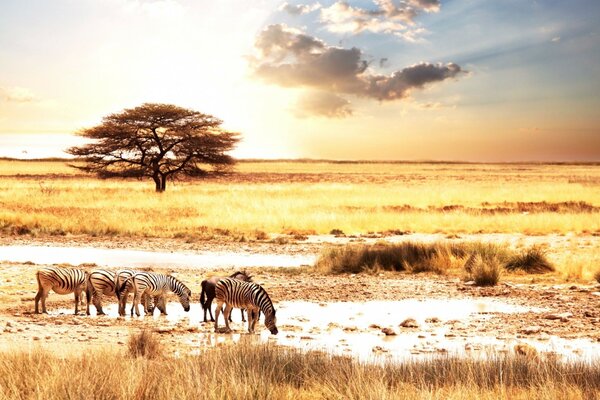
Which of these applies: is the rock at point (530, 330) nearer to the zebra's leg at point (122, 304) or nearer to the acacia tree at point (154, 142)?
the zebra's leg at point (122, 304)

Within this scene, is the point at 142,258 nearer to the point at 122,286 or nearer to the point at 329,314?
the point at 122,286

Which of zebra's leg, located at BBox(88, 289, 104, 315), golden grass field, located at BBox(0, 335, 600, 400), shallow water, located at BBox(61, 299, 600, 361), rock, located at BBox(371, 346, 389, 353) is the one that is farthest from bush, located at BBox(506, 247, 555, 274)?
zebra's leg, located at BBox(88, 289, 104, 315)

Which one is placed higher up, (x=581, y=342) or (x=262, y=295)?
(x=262, y=295)

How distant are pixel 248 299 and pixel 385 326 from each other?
8.27 ft

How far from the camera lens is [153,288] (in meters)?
11.6

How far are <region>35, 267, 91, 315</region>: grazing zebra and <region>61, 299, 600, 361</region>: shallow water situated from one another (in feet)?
1.78

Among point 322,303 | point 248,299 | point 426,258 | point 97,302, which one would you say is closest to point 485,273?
point 426,258

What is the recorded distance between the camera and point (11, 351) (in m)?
7.29

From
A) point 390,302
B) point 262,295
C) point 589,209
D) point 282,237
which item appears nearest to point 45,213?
point 282,237

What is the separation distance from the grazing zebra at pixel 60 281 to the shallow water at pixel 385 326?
54cm

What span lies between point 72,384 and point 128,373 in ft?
1.82

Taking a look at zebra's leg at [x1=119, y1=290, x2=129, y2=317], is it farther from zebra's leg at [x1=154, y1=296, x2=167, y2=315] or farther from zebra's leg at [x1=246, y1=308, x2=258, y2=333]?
zebra's leg at [x1=246, y1=308, x2=258, y2=333]

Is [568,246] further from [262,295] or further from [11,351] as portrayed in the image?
[11,351]

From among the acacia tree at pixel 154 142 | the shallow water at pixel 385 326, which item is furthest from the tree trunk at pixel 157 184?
the shallow water at pixel 385 326
